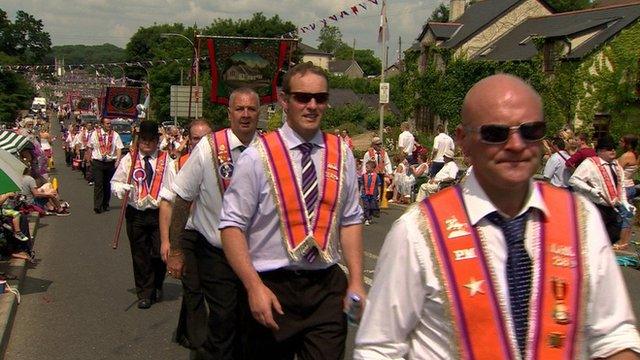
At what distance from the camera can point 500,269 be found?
7.29 ft

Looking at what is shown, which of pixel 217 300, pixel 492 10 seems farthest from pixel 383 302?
pixel 492 10

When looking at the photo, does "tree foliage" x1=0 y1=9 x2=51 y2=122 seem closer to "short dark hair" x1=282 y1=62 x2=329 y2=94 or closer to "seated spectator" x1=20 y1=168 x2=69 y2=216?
"seated spectator" x1=20 y1=168 x2=69 y2=216

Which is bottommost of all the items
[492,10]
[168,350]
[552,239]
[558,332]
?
[168,350]

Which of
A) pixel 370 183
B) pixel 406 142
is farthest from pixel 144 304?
pixel 406 142

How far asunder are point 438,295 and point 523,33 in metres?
43.8

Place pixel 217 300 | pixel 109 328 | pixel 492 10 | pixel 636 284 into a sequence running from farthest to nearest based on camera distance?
pixel 492 10
pixel 636 284
pixel 109 328
pixel 217 300

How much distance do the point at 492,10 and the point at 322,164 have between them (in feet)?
156

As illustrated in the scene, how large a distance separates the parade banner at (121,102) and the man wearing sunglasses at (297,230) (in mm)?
17640

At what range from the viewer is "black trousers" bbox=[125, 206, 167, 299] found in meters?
8.38

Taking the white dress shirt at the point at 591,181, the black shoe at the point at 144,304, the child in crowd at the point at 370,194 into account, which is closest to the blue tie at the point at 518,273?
the black shoe at the point at 144,304

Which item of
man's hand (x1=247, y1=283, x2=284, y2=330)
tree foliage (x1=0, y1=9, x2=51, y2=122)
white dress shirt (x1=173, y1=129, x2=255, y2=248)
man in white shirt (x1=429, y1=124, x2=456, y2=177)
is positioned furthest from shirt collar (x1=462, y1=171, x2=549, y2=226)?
tree foliage (x1=0, y1=9, x2=51, y2=122)

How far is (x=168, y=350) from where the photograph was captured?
6949 mm

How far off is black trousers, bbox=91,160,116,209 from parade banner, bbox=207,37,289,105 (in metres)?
6.64

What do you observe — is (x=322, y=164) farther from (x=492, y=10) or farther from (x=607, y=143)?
(x=492, y=10)
